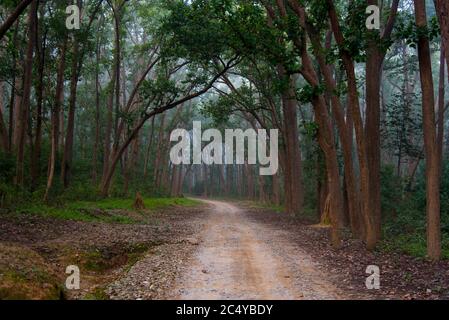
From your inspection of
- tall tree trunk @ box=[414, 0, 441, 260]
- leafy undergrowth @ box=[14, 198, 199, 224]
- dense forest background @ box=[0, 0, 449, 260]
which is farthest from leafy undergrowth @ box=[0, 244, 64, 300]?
tall tree trunk @ box=[414, 0, 441, 260]

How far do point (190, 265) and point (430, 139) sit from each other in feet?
19.7

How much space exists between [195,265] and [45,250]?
3.38 m

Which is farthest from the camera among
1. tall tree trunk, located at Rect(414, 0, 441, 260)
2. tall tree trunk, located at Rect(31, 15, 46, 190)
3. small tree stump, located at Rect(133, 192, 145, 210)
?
small tree stump, located at Rect(133, 192, 145, 210)

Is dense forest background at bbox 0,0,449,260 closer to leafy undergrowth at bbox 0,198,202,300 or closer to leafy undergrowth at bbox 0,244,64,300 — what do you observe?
leafy undergrowth at bbox 0,198,202,300

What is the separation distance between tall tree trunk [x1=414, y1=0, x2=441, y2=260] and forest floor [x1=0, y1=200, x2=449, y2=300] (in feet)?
2.49

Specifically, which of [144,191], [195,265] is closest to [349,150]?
[195,265]

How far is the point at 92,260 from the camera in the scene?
10742 mm

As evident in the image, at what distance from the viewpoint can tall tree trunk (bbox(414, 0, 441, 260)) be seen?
10.8 m

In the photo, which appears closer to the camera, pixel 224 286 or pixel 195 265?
pixel 224 286

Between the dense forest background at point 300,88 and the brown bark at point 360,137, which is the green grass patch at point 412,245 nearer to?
the dense forest background at point 300,88

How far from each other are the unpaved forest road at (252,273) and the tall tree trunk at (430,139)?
2876mm

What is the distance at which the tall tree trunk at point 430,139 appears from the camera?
1077 cm

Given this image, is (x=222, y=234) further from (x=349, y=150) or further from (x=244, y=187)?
(x=244, y=187)

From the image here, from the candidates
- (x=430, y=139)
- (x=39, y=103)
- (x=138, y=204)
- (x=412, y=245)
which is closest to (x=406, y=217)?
→ (x=412, y=245)
